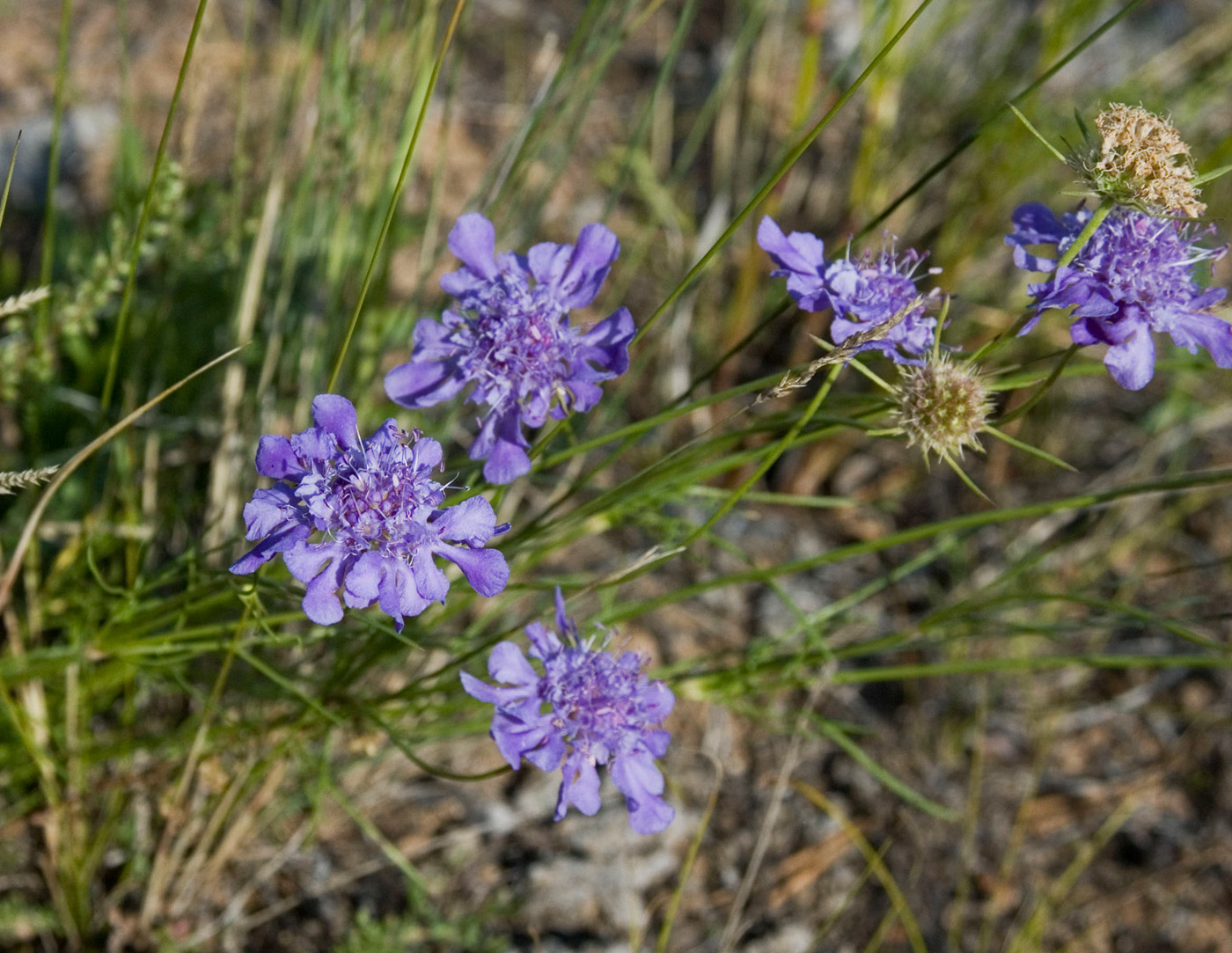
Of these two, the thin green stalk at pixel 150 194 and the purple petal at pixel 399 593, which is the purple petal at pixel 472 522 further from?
the thin green stalk at pixel 150 194

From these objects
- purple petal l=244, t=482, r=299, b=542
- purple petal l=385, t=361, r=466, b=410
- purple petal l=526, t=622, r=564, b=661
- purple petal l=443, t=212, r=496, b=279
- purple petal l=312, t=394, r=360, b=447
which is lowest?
purple petal l=526, t=622, r=564, b=661

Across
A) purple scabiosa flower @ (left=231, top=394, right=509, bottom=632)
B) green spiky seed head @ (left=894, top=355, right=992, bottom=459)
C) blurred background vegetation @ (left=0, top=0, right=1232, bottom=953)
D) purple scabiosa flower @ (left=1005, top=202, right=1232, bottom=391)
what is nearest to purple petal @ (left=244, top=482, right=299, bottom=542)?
purple scabiosa flower @ (left=231, top=394, right=509, bottom=632)

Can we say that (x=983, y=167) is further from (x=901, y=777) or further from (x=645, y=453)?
(x=901, y=777)

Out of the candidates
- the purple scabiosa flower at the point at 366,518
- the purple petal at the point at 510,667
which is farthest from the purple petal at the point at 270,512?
the purple petal at the point at 510,667

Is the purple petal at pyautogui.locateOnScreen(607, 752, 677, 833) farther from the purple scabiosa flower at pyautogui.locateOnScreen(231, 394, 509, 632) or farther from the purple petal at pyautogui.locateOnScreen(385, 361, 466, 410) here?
the purple petal at pyautogui.locateOnScreen(385, 361, 466, 410)

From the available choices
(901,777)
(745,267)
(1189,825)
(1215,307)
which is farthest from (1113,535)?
(1215,307)

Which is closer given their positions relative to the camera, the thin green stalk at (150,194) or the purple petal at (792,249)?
the thin green stalk at (150,194)

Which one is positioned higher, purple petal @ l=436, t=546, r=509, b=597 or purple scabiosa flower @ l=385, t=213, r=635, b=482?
purple scabiosa flower @ l=385, t=213, r=635, b=482
